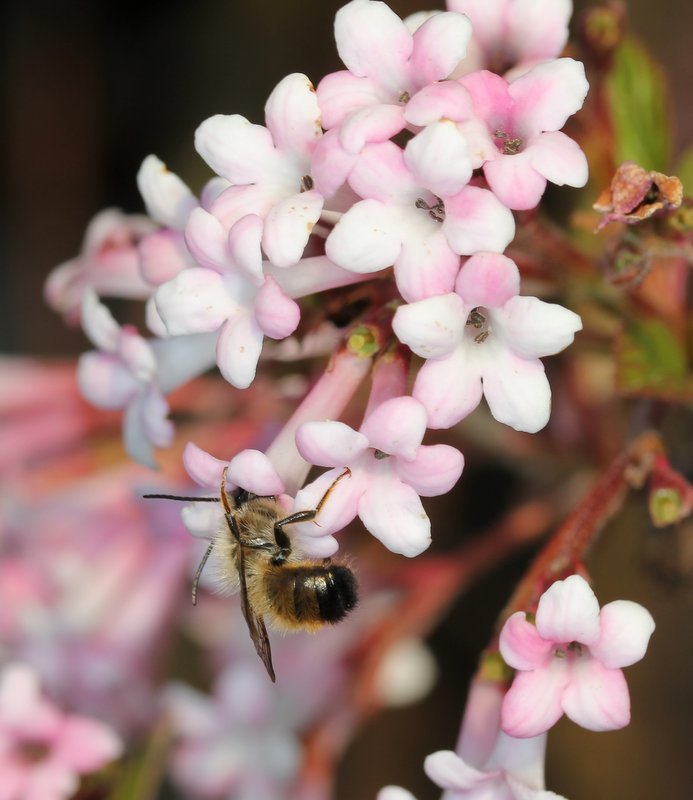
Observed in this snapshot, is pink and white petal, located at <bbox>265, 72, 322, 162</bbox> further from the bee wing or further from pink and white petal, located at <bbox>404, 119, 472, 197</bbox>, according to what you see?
the bee wing

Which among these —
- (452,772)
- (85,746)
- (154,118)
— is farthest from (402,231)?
(154,118)

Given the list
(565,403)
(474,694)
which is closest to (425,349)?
(474,694)

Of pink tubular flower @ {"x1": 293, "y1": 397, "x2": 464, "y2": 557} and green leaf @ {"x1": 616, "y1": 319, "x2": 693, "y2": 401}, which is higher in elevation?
pink tubular flower @ {"x1": 293, "y1": 397, "x2": 464, "y2": 557}

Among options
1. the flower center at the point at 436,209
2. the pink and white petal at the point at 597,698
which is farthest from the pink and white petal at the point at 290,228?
the pink and white petal at the point at 597,698

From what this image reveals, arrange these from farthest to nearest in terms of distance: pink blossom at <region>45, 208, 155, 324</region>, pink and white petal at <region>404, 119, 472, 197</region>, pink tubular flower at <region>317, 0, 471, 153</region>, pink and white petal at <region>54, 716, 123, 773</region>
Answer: pink and white petal at <region>54, 716, 123, 773</region> → pink blossom at <region>45, 208, 155, 324</region> → pink tubular flower at <region>317, 0, 471, 153</region> → pink and white petal at <region>404, 119, 472, 197</region>

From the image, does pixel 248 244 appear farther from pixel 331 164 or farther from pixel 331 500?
pixel 331 500

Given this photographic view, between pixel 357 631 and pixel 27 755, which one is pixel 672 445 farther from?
pixel 27 755

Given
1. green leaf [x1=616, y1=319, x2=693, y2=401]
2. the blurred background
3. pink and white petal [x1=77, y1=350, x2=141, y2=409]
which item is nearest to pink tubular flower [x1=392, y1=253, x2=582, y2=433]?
green leaf [x1=616, y1=319, x2=693, y2=401]
